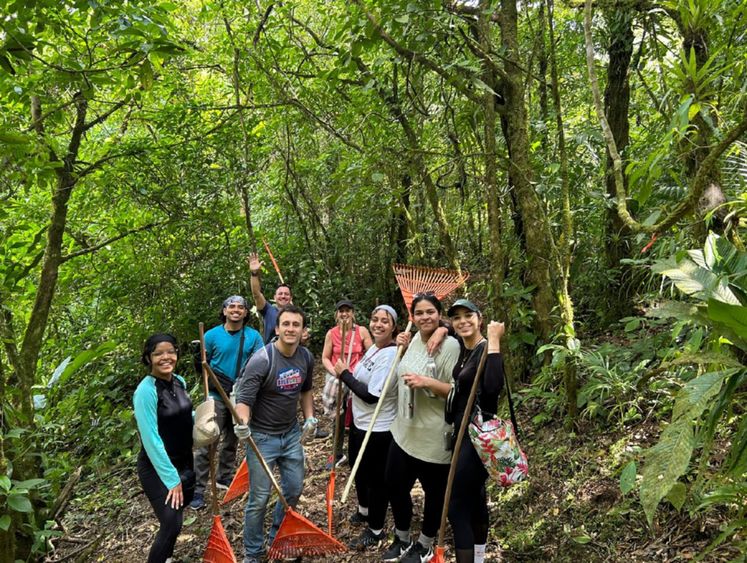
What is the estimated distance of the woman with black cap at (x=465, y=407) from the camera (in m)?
2.82

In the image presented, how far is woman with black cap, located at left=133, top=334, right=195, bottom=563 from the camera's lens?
10.1 ft

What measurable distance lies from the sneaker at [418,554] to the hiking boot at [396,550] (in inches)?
2.1

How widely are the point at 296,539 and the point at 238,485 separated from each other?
1.24 m

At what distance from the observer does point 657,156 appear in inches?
72.2

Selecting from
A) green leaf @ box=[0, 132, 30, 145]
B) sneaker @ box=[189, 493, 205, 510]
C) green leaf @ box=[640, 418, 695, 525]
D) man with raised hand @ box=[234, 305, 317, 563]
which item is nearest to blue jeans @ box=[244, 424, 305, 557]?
man with raised hand @ box=[234, 305, 317, 563]

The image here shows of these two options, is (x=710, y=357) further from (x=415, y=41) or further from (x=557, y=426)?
(x=415, y=41)

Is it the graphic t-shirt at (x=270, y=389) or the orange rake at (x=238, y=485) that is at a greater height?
the graphic t-shirt at (x=270, y=389)

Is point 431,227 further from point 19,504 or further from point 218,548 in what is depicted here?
point 19,504

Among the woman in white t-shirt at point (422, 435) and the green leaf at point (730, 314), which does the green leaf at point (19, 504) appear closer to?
the woman in white t-shirt at point (422, 435)

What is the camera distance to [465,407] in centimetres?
301

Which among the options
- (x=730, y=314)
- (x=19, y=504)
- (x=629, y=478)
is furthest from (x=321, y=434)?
(x=730, y=314)

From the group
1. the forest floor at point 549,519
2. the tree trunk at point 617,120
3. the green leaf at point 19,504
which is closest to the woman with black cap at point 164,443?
the green leaf at point 19,504

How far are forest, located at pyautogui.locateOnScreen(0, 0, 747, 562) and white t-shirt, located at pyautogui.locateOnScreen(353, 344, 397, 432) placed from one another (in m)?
1.02

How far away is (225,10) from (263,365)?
5.47 meters
